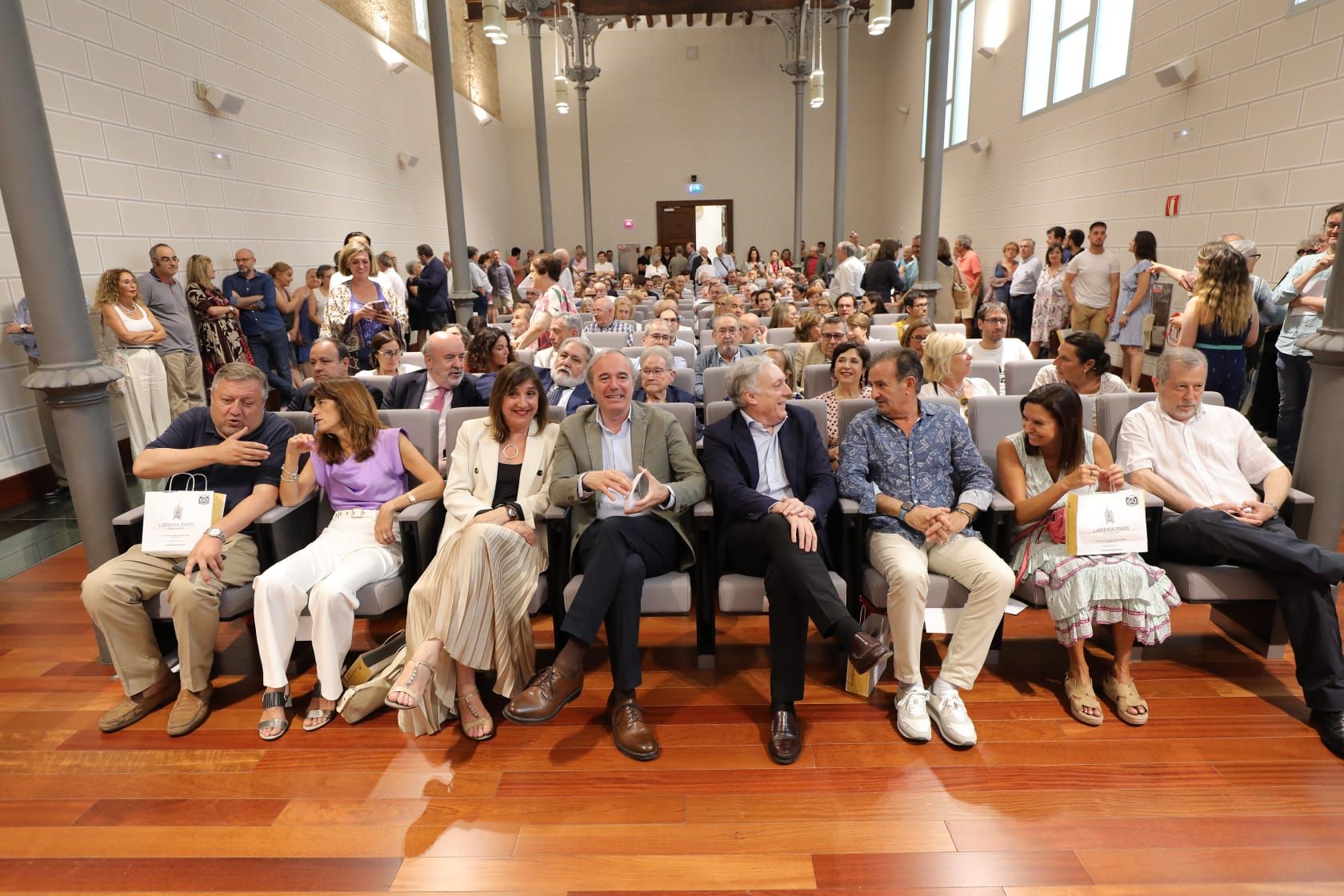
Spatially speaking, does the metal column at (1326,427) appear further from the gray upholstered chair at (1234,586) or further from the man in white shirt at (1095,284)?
the man in white shirt at (1095,284)

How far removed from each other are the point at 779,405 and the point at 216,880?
213 centimetres

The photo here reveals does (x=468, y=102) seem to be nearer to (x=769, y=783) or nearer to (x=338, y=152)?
(x=338, y=152)

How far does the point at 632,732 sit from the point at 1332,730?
2.09 meters

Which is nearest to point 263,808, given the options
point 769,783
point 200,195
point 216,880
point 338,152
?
point 216,880

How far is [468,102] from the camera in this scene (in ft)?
46.6

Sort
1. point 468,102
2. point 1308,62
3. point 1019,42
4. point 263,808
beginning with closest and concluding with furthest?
point 263,808 < point 1308,62 < point 1019,42 < point 468,102

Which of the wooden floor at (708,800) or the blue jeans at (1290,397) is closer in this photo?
the wooden floor at (708,800)

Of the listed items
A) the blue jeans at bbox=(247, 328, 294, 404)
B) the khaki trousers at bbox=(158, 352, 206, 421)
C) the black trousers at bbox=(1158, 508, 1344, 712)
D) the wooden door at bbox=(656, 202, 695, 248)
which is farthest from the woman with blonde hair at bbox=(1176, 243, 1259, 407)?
the wooden door at bbox=(656, 202, 695, 248)

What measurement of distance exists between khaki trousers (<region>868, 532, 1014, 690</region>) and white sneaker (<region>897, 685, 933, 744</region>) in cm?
4

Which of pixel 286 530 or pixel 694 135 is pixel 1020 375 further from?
pixel 694 135

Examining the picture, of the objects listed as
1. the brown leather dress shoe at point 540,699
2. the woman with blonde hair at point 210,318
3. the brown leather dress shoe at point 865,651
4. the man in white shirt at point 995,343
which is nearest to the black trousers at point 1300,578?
the brown leather dress shoe at point 865,651

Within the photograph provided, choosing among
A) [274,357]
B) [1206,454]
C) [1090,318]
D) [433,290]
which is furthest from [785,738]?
[1090,318]

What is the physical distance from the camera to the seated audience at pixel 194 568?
96.0 inches

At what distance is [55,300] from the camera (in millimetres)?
2590
